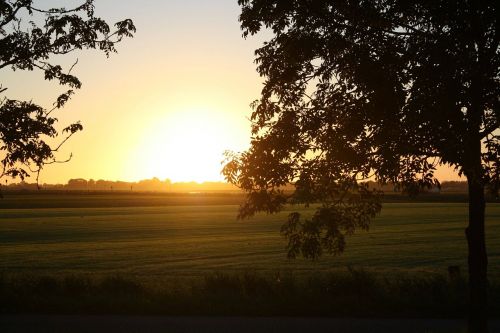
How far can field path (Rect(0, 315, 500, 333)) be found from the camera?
11633 millimetres

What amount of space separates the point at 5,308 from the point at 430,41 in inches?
433

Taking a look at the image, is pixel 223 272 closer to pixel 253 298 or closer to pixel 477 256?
pixel 253 298

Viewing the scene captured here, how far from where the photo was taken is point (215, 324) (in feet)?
39.5

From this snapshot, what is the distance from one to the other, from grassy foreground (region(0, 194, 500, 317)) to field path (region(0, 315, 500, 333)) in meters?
0.75

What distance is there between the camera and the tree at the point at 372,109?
9.28 meters

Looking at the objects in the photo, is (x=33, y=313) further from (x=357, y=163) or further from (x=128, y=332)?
(x=357, y=163)

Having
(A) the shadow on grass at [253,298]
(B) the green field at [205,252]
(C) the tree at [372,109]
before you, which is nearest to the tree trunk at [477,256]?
(C) the tree at [372,109]

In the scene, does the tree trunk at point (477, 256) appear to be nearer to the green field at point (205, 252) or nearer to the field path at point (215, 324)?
the field path at point (215, 324)

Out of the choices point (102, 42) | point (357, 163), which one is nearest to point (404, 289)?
point (357, 163)

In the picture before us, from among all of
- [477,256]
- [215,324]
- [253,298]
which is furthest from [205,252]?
[477,256]

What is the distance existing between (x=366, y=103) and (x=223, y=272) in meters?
18.6

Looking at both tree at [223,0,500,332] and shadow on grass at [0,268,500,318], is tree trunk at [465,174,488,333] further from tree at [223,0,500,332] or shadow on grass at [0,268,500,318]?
shadow on grass at [0,268,500,318]

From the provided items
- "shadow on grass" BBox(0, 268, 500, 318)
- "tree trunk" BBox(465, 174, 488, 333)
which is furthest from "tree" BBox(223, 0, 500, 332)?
"shadow on grass" BBox(0, 268, 500, 318)

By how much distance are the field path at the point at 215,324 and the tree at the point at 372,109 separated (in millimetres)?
1604
